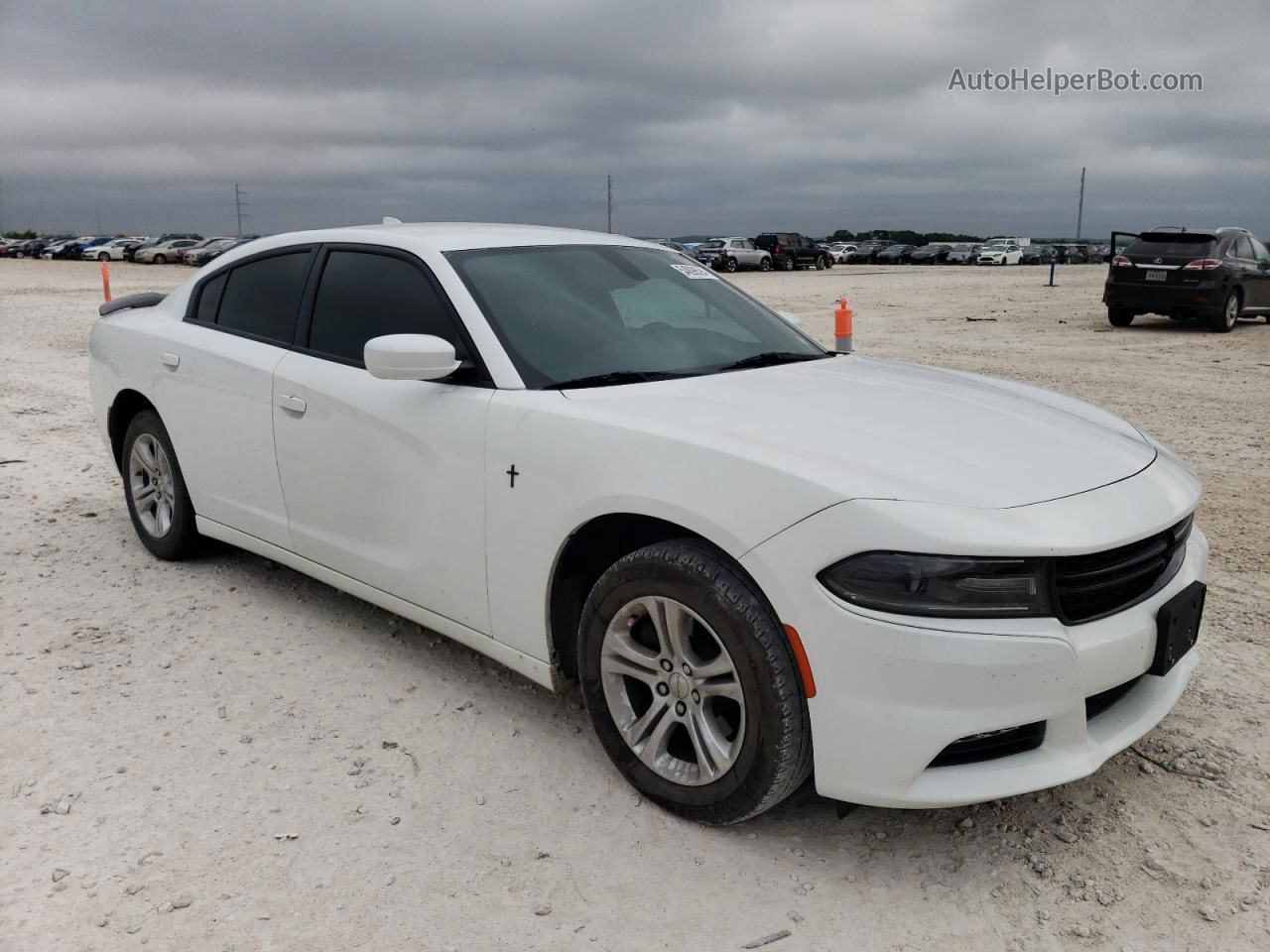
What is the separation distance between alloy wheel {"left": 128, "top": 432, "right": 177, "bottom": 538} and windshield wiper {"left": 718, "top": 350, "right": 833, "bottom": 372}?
2.81 meters

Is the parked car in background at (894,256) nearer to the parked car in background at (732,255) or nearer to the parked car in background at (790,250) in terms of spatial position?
the parked car in background at (790,250)

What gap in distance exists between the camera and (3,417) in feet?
29.7

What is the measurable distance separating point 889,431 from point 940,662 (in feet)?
2.38

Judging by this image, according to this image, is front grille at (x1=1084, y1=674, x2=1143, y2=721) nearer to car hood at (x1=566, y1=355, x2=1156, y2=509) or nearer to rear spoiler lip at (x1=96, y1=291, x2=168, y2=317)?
car hood at (x1=566, y1=355, x2=1156, y2=509)

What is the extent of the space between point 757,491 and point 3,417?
28.6 feet

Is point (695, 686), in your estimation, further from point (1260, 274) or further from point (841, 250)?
point (841, 250)

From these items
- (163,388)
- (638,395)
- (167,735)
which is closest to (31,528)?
(163,388)

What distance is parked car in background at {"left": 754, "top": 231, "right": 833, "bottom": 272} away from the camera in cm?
4697

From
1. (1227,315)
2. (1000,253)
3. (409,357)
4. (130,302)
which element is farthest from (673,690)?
(1000,253)

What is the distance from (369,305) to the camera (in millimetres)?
3875

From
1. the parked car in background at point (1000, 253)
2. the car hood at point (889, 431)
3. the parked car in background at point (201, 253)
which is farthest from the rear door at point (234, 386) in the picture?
the parked car in background at point (1000, 253)

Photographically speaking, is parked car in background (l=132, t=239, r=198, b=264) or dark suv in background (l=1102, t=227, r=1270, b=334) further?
parked car in background (l=132, t=239, r=198, b=264)

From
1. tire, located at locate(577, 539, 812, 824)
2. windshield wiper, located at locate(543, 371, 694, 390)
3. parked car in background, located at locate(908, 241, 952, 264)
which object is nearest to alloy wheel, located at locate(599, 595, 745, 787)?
tire, located at locate(577, 539, 812, 824)

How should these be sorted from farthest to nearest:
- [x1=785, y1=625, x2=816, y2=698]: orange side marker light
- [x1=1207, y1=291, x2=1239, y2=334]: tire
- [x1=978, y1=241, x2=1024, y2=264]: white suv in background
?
[x1=978, y1=241, x2=1024, y2=264]: white suv in background
[x1=1207, y1=291, x2=1239, y2=334]: tire
[x1=785, y1=625, x2=816, y2=698]: orange side marker light
